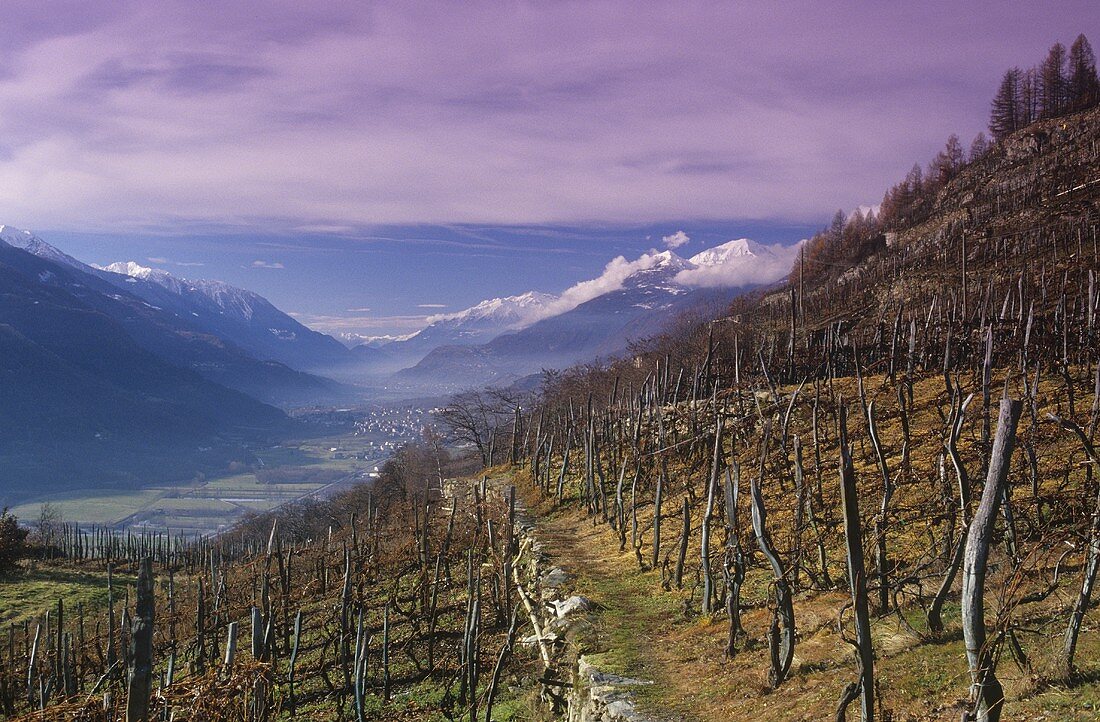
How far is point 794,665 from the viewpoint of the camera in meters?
9.48

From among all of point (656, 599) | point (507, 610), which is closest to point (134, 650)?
point (656, 599)

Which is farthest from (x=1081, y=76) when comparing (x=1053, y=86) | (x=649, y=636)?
(x=649, y=636)

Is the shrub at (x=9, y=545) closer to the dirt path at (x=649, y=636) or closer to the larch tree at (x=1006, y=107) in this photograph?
the dirt path at (x=649, y=636)

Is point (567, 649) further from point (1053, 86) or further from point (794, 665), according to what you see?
Result: point (1053, 86)

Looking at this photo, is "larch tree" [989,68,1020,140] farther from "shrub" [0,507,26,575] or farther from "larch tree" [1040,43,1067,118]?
"shrub" [0,507,26,575]

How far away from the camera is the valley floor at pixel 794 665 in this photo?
22.6ft

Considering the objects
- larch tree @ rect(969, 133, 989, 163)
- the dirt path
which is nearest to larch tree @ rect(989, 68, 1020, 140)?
larch tree @ rect(969, 133, 989, 163)

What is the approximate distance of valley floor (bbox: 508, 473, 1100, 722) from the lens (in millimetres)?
6891

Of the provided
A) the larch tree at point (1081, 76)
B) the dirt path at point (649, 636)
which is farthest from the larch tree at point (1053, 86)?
the dirt path at point (649, 636)

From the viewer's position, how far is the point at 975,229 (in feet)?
217

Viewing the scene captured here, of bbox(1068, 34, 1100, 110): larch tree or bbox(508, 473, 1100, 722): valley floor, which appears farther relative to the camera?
bbox(1068, 34, 1100, 110): larch tree

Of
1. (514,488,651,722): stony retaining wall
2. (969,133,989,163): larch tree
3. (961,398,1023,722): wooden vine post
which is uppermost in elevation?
(969,133,989,163): larch tree

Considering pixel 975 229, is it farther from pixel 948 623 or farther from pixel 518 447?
pixel 948 623

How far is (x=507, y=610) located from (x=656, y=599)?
17.8 feet
